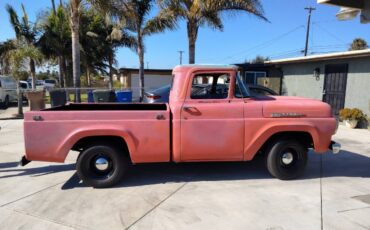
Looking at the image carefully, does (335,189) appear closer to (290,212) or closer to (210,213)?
(290,212)

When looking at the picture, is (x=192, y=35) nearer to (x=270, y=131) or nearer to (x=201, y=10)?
(x=201, y=10)

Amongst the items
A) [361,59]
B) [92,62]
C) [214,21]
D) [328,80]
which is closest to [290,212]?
[361,59]

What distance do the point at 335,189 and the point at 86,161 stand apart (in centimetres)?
401

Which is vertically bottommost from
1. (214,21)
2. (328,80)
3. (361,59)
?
(328,80)

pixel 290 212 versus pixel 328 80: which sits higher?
pixel 328 80

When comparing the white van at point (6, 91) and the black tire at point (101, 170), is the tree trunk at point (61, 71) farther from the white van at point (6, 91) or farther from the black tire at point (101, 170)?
the black tire at point (101, 170)

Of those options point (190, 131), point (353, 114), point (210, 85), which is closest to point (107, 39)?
point (353, 114)

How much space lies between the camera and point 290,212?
4.09m

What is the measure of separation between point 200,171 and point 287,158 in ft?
5.22

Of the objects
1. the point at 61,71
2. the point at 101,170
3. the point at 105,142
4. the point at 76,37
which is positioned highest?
the point at 76,37

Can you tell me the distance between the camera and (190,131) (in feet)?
16.1

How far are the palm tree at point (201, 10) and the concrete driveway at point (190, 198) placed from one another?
30.2 ft

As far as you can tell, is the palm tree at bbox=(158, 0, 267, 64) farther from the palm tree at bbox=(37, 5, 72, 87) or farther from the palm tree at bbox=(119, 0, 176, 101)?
the palm tree at bbox=(37, 5, 72, 87)

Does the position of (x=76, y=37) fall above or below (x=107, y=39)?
below
